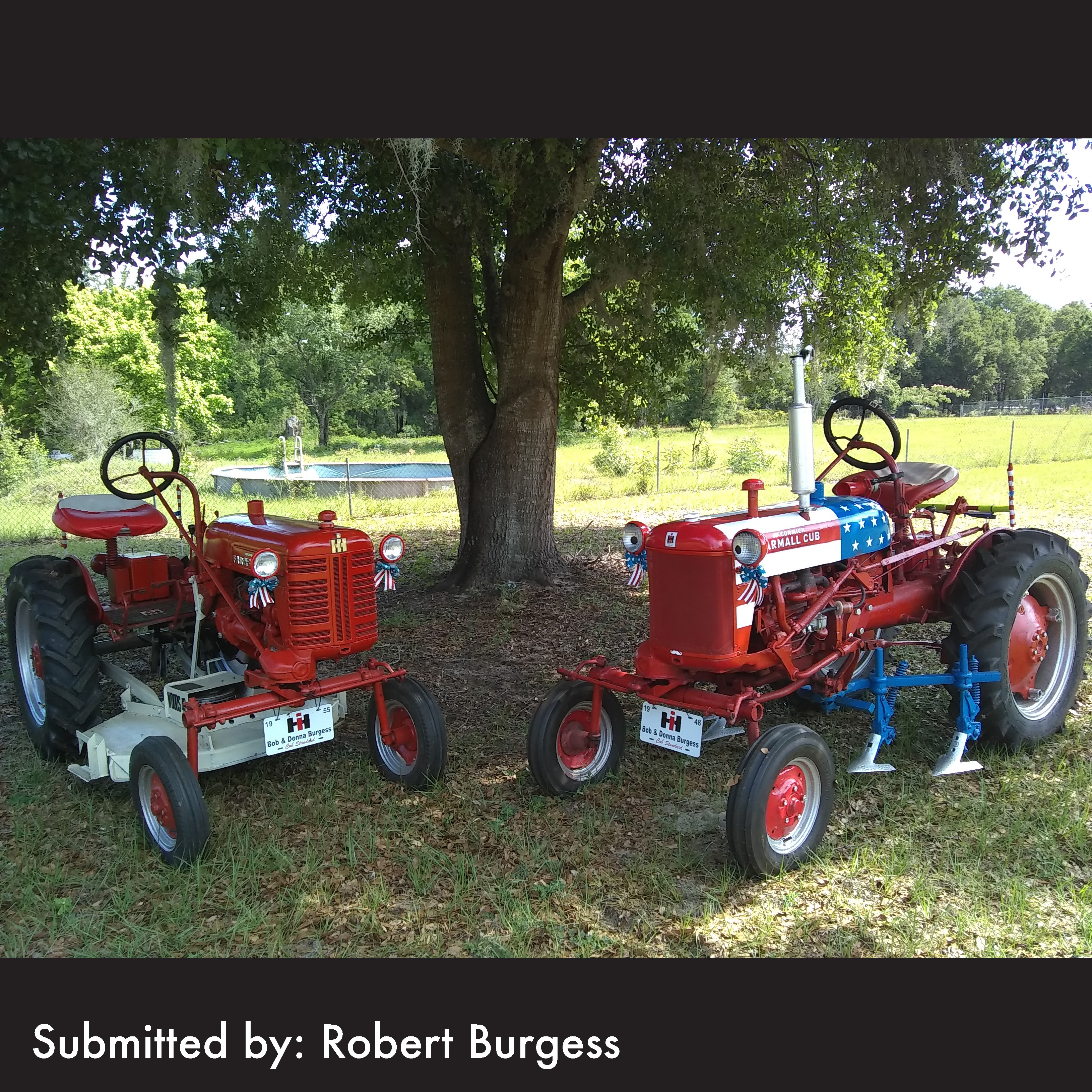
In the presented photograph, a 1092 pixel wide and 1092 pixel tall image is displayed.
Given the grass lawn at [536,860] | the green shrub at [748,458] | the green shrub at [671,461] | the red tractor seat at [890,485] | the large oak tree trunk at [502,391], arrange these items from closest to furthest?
the grass lawn at [536,860], the red tractor seat at [890,485], the large oak tree trunk at [502,391], the green shrub at [748,458], the green shrub at [671,461]

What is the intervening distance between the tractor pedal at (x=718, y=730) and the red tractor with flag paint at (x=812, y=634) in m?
0.01

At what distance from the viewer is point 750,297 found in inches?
285

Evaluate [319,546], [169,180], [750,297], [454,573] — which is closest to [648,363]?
[750,297]

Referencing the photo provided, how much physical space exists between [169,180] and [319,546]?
2.39 metres

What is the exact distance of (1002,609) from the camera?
13.9ft

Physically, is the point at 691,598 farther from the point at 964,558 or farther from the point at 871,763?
the point at 964,558

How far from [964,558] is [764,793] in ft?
6.65

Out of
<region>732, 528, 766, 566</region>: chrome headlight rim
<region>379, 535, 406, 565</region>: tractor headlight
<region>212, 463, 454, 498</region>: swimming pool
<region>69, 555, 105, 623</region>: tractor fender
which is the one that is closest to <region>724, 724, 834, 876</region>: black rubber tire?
<region>732, 528, 766, 566</region>: chrome headlight rim

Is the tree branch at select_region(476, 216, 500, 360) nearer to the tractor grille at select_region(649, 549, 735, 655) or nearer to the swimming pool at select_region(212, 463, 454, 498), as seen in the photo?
the tractor grille at select_region(649, 549, 735, 655)

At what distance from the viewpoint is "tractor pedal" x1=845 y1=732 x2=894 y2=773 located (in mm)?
4062

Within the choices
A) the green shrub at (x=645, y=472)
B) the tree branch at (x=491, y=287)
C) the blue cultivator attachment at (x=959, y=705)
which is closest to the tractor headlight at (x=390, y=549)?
the blue cultivator attachment at (x=959, y=705)

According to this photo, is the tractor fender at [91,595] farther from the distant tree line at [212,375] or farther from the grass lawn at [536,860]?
the distant tree line at [212,375]

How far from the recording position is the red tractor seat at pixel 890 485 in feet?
15.3

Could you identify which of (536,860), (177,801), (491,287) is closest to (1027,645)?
(536,860)
